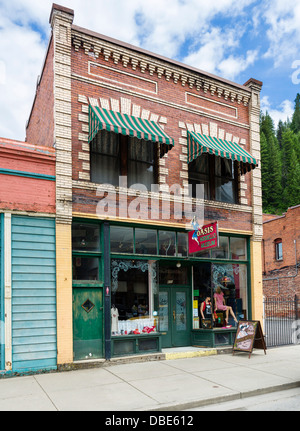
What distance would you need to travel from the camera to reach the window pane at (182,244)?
486 inches

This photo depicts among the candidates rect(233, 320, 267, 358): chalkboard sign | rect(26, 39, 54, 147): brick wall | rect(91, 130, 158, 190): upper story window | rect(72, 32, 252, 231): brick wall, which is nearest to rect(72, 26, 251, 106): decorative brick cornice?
rect(72, 32, 252, 231): brick wall

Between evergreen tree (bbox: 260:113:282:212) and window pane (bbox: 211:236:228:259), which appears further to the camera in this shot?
evergreen tree (bbox: 260:113:282:212)

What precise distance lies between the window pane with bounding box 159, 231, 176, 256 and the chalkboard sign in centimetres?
302

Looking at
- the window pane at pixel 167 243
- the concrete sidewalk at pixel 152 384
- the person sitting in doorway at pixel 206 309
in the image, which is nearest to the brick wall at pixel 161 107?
Answer: the window pane at pixel 167 243

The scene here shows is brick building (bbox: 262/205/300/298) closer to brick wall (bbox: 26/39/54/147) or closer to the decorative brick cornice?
the decorative brick cornice

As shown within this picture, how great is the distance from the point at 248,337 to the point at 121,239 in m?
4.73

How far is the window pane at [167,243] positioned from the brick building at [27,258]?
3408 millimetres

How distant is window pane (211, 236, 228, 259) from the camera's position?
42.9ft

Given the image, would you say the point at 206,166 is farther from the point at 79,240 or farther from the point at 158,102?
the point at 79,240

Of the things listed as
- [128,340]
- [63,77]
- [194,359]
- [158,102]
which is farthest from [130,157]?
[194,359]

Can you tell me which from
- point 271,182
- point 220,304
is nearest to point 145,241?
point 220,304

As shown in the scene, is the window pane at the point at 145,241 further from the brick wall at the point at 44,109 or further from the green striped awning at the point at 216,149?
the brick wall at the point at 44,109

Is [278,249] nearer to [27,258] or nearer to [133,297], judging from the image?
[133,297]

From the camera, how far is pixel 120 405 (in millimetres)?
6902
